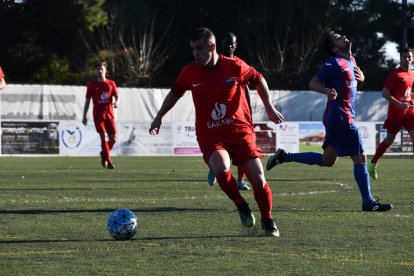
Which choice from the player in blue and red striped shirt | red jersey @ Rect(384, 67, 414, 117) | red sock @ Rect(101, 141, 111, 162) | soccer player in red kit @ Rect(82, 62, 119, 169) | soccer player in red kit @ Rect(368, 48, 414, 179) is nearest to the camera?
the player in blue and red striped shirt

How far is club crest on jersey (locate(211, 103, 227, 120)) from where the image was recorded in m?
9.03

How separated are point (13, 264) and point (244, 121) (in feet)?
9.37

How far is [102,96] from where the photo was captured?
2248 cm

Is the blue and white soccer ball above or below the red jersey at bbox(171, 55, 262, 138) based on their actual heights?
below

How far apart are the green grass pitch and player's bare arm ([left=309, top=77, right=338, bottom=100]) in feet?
4.18

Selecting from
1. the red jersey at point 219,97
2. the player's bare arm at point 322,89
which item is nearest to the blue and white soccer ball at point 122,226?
the red jersey at point 219,97

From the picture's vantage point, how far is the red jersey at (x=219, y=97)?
9031 mm

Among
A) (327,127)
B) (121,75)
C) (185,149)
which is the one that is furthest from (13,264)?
(121,75)

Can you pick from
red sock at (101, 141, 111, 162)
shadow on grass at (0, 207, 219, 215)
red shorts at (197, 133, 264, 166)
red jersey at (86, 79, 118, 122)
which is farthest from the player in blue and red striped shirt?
red jersey at (86, 79, 118, 122)

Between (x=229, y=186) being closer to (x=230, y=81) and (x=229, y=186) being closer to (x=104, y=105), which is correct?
(x=230, y=81)

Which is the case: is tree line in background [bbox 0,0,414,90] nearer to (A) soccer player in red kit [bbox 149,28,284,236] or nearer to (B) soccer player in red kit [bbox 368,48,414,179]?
(B) soccer player in red kit [bbox 368,48,414,179]

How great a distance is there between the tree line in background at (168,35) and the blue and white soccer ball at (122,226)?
124 feet

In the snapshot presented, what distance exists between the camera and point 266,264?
7.04 metres

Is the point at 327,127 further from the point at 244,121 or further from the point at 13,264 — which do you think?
the point at 13,264
